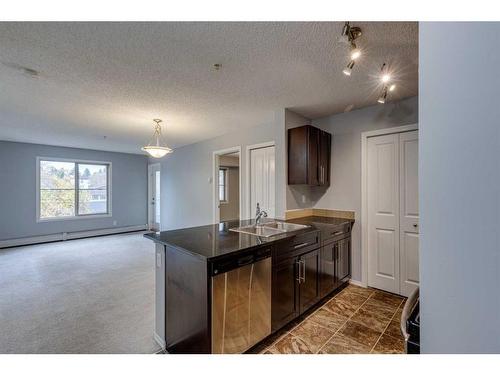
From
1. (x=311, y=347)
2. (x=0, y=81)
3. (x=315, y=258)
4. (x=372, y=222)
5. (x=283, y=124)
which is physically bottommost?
(x=311, y=347)

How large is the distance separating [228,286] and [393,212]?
240 cm

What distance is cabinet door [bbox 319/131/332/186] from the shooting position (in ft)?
10.6

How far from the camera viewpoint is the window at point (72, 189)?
228 inches

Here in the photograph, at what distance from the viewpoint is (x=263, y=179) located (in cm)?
391

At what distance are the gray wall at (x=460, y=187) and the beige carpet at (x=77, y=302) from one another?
2.13m

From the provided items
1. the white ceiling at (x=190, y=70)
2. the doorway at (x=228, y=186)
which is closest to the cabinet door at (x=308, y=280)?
the white ceiling at (x=190, y=70)

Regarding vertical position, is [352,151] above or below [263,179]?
above

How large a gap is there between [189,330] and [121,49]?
2224mm

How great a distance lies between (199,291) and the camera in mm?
1546

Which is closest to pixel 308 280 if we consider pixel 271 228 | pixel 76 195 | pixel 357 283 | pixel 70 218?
pixel 271 228

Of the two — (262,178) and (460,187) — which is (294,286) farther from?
(262,178)

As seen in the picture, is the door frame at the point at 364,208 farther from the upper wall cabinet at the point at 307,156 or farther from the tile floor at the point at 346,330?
the upper wall cabinet at the point at 307,156

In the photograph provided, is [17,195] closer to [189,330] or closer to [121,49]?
[121,49]
